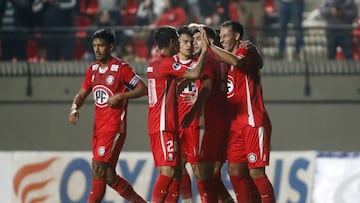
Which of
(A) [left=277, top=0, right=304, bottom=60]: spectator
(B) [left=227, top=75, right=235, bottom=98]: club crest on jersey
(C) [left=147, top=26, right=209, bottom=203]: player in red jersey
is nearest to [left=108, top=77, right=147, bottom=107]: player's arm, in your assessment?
(C) [left=147, top=26, right=209, bottom=203]: player in red jersey

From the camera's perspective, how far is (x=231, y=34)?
15.3 m

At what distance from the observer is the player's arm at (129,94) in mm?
15906

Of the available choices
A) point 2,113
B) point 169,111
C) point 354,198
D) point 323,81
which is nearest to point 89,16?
point 2,113

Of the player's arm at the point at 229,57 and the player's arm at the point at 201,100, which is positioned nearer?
the player's arm at the point at 229,57

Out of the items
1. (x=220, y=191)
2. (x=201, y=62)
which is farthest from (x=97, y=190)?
(x=201, y=62)

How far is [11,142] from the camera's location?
72.5 ft

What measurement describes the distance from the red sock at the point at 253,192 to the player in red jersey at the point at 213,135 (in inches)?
12.0

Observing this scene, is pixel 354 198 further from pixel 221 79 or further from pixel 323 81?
pixel 221 79

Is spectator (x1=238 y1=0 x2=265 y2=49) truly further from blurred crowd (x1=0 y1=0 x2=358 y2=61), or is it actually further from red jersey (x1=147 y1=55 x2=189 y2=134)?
red jersey (x1=147 y1=55 x2=189 y2=134)

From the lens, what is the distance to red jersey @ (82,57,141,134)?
16.1 m

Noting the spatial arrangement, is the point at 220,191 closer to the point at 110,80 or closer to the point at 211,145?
the point at 211,145

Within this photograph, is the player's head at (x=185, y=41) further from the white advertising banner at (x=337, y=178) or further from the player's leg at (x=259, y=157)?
the white advertising banner at (x=337, y=178)

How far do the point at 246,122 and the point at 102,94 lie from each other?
5.98 feet

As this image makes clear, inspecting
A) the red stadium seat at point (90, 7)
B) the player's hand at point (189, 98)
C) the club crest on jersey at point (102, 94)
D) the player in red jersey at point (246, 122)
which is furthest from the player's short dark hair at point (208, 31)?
the red stadium seat at point (90, 7)
